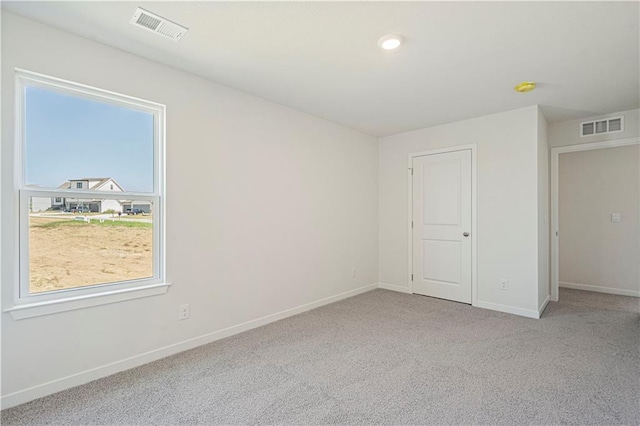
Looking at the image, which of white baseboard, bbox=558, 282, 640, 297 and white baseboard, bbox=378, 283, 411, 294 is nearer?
white baseboard, bbox=558, 282, 640, 297

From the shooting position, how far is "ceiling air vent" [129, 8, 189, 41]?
2.01m

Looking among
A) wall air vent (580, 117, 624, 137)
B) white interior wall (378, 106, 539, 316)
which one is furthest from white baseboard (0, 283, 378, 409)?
wall air vent (580, 117, 624, 137)

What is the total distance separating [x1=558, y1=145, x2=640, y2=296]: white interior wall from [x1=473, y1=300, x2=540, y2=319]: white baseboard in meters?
2.17

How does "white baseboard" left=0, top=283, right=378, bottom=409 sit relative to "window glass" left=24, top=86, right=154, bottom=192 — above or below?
below

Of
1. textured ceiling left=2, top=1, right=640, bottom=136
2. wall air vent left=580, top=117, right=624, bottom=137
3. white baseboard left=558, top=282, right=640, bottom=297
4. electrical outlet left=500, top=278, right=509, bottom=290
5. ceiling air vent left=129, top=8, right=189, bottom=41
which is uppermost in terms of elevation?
ceiling air vent left=129, top=8, right=189, bottom=41

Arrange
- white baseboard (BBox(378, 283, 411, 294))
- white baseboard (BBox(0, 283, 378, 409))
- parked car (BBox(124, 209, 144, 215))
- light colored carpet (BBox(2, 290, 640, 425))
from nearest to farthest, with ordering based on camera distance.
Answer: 1. light colored carpet (BBox(2, 290, 640, 425))
2. white baseboard (BBox(0, 283, 378, 409))
3. parked car (BBox(124, 209, 144, 215))
4. white baseboard (BBox(378, 283, 411, 294))

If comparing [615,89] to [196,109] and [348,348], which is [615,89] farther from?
[196,109]

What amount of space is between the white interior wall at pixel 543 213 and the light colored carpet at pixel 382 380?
629 millimetres

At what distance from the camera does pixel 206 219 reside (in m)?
2.93

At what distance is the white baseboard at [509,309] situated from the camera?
3643 mm

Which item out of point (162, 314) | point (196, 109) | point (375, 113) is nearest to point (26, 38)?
point (196, 109)

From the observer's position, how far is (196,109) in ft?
9.38

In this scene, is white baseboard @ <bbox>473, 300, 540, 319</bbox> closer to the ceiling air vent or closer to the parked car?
the parked car

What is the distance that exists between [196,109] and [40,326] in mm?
1968
